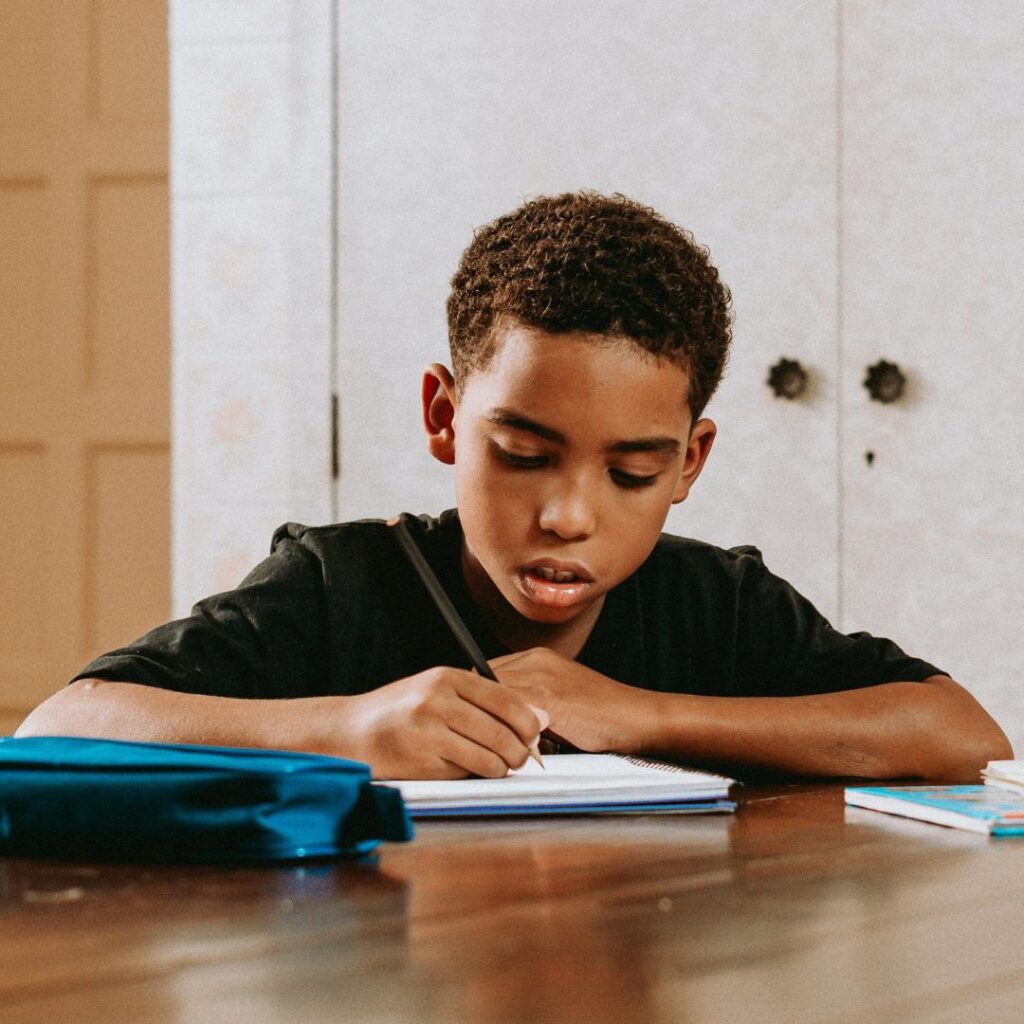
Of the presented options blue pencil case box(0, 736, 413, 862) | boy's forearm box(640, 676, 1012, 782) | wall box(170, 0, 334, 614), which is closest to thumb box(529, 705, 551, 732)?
boy's forearm box(640, 676, 1012, 782)

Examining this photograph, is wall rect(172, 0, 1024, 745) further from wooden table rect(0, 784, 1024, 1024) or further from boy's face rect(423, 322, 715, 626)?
wooden table rect(0, 784, 1024, 1024)

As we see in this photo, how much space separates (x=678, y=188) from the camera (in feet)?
7.39

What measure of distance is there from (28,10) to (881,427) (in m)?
2.42

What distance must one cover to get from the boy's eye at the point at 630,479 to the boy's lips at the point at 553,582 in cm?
8

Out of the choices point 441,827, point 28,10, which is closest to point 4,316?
point 28,10

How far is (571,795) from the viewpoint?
82 centimetres

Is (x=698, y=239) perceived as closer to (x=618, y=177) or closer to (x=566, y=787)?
(x=618, y=177)

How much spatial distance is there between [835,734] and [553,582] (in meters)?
0.25

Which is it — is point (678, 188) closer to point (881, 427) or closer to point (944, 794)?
point (881, 427)

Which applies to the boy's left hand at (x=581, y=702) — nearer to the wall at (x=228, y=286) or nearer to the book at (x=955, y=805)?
the book at (x=955, y=805)

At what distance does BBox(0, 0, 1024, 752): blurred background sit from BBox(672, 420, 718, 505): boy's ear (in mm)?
857

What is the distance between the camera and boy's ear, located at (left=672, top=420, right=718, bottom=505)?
1339mm

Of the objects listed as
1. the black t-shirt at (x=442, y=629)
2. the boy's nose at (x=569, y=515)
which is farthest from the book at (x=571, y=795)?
the black t-shirt at (x=442, y=629)

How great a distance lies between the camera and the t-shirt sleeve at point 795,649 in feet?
4.35
